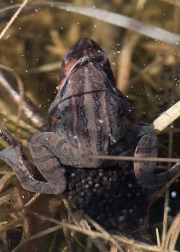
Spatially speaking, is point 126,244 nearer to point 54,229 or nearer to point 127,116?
point 54,229

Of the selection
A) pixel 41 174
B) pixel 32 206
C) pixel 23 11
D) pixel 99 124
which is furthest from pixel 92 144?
pixel 23 11

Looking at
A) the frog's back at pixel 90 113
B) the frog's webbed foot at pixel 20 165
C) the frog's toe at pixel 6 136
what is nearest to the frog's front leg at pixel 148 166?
the frog's back at pixel 90 113

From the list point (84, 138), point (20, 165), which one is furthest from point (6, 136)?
point (84, 138)

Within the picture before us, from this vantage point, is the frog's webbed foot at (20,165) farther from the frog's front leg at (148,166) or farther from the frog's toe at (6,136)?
the frog's front leg at (148,166)

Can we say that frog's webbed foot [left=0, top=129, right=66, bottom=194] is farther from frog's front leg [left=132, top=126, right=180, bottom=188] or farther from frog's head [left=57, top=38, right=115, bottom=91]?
frog's head [left=57, top=38, right=115, bottom=91]

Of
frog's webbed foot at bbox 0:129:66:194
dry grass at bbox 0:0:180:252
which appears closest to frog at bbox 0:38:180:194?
frog's webbed foot at bbox 0:129:66:194

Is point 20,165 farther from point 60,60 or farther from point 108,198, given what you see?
point 60,60

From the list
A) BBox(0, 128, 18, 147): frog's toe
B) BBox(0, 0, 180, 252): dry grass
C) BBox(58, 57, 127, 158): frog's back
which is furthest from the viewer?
BBox(0, 128, 18, 147): frog's toe
